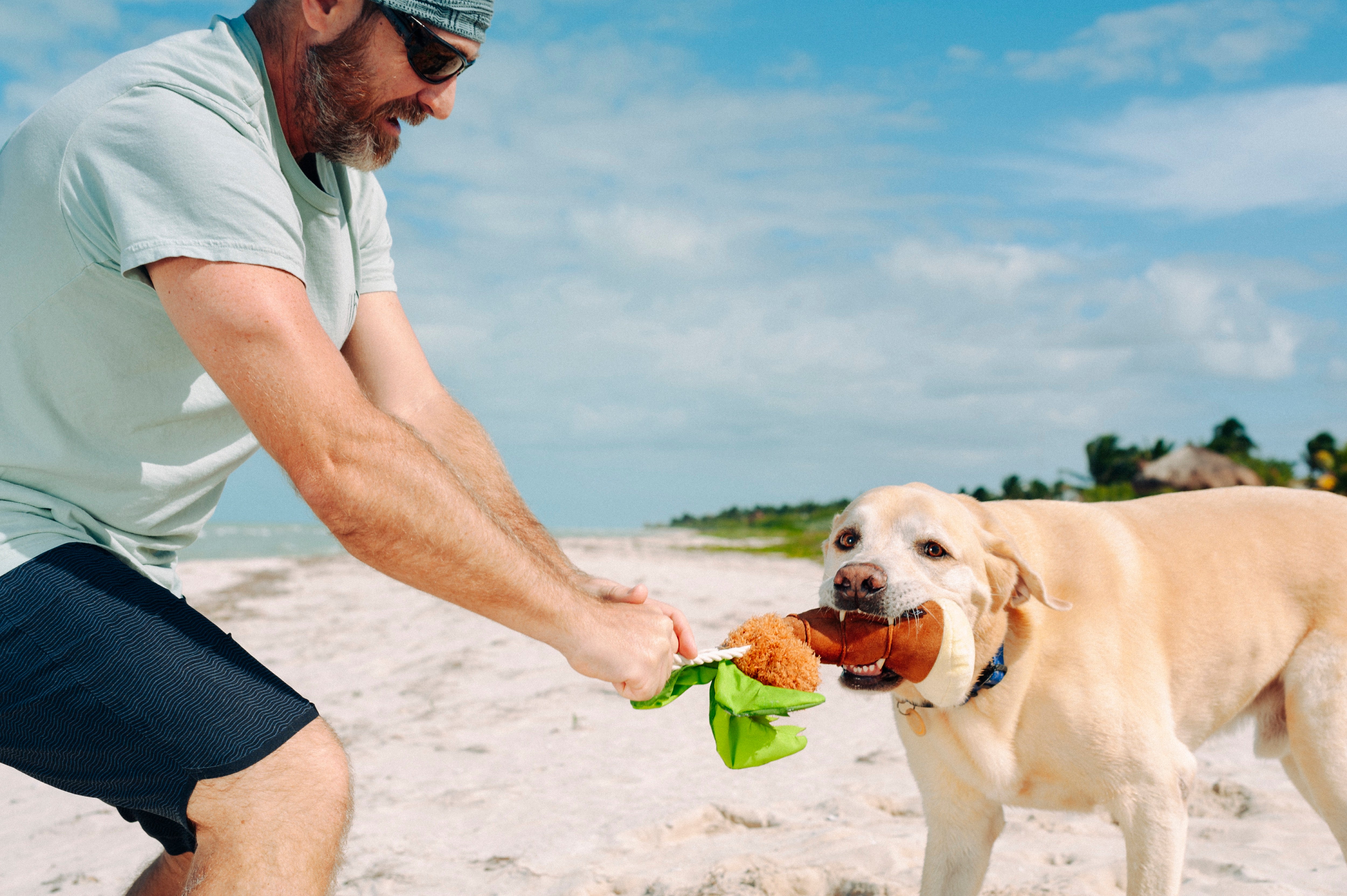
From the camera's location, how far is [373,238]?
3295 mm

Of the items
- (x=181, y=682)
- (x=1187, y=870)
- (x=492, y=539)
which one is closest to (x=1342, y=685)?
(x=1187, y=870)

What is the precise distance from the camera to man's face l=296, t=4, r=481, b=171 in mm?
2408

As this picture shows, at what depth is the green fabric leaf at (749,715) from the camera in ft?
7.93

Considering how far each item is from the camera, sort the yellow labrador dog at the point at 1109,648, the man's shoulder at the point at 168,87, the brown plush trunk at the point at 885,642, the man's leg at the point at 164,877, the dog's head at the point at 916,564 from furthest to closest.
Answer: the yellow labrador dog at the point at 1109,648, the dog's head at the point at 916,564, the brown plush trunk at the point at 885,642, the man's leg at the point at 164,877, the man's shoulder at the point at 168,87

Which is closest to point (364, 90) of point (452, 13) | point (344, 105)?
point (344, 105)

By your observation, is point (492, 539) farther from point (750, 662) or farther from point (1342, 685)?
point (1342, 685)

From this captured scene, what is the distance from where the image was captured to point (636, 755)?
5586 millimetres

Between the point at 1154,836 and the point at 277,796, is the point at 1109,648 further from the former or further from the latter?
the point at 277,796

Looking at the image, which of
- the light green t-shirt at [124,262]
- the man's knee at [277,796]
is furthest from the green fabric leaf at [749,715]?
the light green t-shirt at [124,262]

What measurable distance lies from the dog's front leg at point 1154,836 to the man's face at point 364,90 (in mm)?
3129

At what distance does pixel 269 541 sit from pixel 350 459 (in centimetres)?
3619

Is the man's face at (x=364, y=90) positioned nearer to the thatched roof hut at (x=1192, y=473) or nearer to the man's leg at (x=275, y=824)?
the man's leg at (x=275, y=824)

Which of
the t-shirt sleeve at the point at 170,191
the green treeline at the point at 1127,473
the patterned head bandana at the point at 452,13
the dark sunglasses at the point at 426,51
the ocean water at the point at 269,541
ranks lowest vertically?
the ocean water at the point at 269,541

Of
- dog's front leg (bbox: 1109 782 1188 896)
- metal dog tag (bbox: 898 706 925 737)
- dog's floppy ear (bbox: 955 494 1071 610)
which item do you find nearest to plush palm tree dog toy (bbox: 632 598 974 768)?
metal dog tag (bbox: 898 706 925 737)
